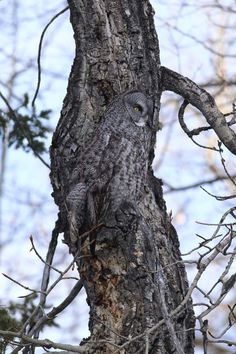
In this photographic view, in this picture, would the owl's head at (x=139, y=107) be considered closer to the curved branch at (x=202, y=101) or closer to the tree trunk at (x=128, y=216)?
the tree trunk at (x=128, y=216)

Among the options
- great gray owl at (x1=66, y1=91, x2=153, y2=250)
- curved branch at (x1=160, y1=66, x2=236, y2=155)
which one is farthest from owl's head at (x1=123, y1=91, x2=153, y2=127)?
curved branch at (x1=160, y1=66, x2=236, y2=155)

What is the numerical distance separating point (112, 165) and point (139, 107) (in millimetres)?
379

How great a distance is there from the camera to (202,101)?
4.29 meters

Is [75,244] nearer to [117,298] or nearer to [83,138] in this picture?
[117,298]

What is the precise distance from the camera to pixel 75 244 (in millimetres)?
3873

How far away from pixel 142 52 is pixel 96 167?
0.80 m

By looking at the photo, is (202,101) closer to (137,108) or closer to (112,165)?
(137,108)

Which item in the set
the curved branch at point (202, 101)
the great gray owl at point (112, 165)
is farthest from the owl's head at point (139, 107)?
the curved branch at point (202, 101)

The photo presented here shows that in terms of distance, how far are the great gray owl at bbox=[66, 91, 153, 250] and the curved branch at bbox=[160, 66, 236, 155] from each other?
0.21 metres

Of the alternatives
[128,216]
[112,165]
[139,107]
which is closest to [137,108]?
[139,107]

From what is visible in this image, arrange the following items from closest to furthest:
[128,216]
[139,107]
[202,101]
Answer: [128,216] < [139,107] < [202,101]

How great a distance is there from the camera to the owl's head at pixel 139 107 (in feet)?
13.4

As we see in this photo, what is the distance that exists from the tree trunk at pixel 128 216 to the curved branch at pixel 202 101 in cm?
7

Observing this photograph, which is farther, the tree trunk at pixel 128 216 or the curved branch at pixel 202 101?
the curved branch at pixel 202 101
